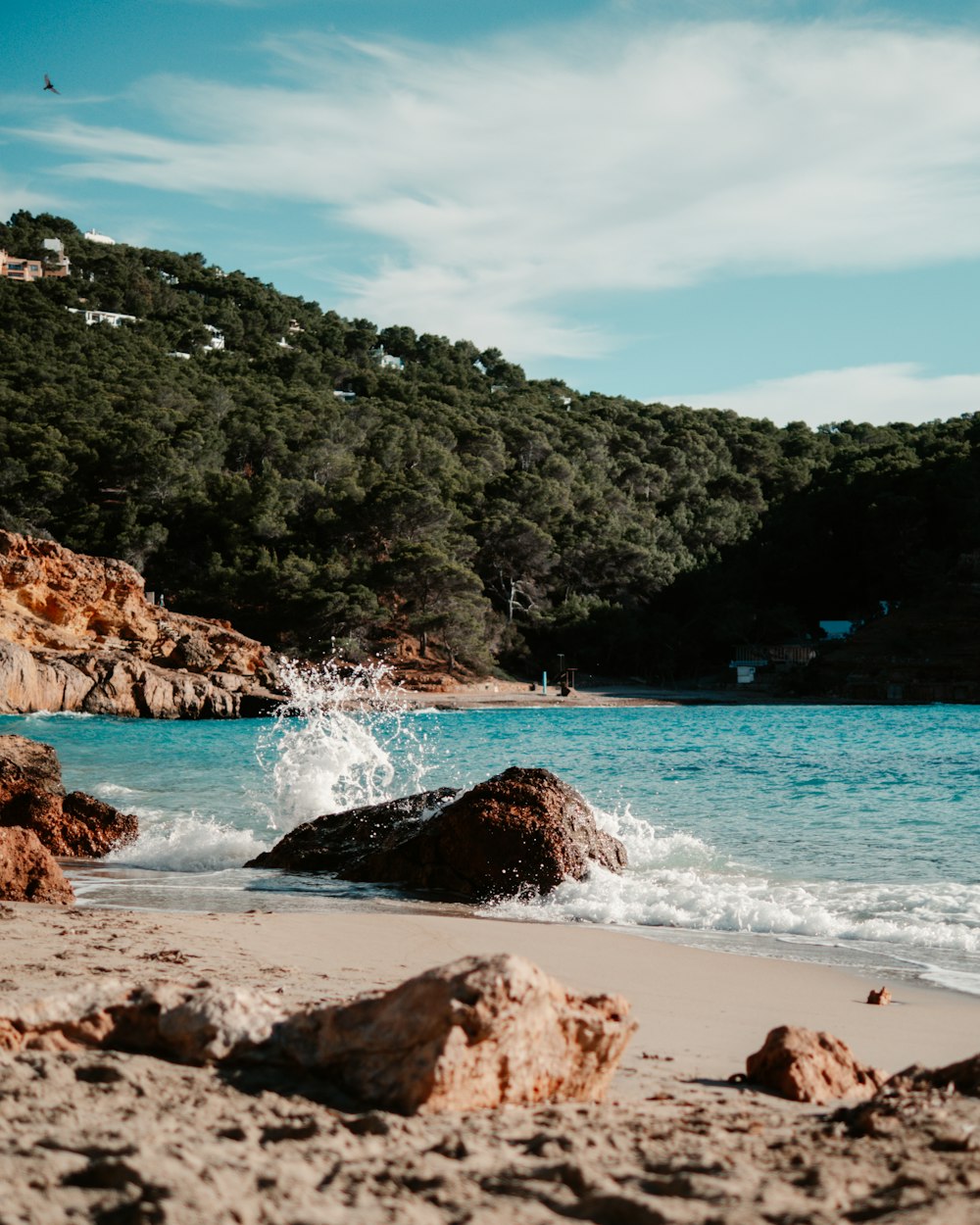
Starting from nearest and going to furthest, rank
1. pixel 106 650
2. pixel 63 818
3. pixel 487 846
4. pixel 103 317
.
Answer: pixel 487 846
pixel 63 818
pixel 106 650
pixel 103 317

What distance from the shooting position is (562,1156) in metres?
2.67

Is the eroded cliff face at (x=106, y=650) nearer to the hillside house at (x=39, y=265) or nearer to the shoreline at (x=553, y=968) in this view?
the shoreline at (x=553, y=968)

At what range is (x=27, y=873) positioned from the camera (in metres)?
7.53

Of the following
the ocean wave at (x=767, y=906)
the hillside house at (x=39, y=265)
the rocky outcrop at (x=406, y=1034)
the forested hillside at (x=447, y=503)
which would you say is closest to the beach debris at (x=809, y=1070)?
the rocky outcrop at (x=406, y=1034)

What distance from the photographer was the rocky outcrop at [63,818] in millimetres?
10438

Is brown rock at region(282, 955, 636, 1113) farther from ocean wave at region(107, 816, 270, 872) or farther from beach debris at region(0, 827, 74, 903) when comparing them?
ocean wave at region(107, 816, 270, 872)

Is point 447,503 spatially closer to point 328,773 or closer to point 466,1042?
point 328,773

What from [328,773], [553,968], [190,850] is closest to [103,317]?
[328,773]

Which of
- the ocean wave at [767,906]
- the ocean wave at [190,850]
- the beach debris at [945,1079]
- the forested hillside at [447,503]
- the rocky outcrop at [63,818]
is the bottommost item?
the ocean wave at [190,850]

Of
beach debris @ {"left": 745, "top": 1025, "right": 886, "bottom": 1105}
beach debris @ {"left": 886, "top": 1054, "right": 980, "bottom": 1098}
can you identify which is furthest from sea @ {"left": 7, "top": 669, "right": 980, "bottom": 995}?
beach debris @ {"left": 886, "top": 1054, "right": 980, "bottom": 1098}

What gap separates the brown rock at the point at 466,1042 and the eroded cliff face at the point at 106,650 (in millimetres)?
37448

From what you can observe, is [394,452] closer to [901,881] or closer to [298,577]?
[298,577]

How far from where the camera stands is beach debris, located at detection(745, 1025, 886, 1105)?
3.48 metres

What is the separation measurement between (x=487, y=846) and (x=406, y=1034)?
18.6 ft
